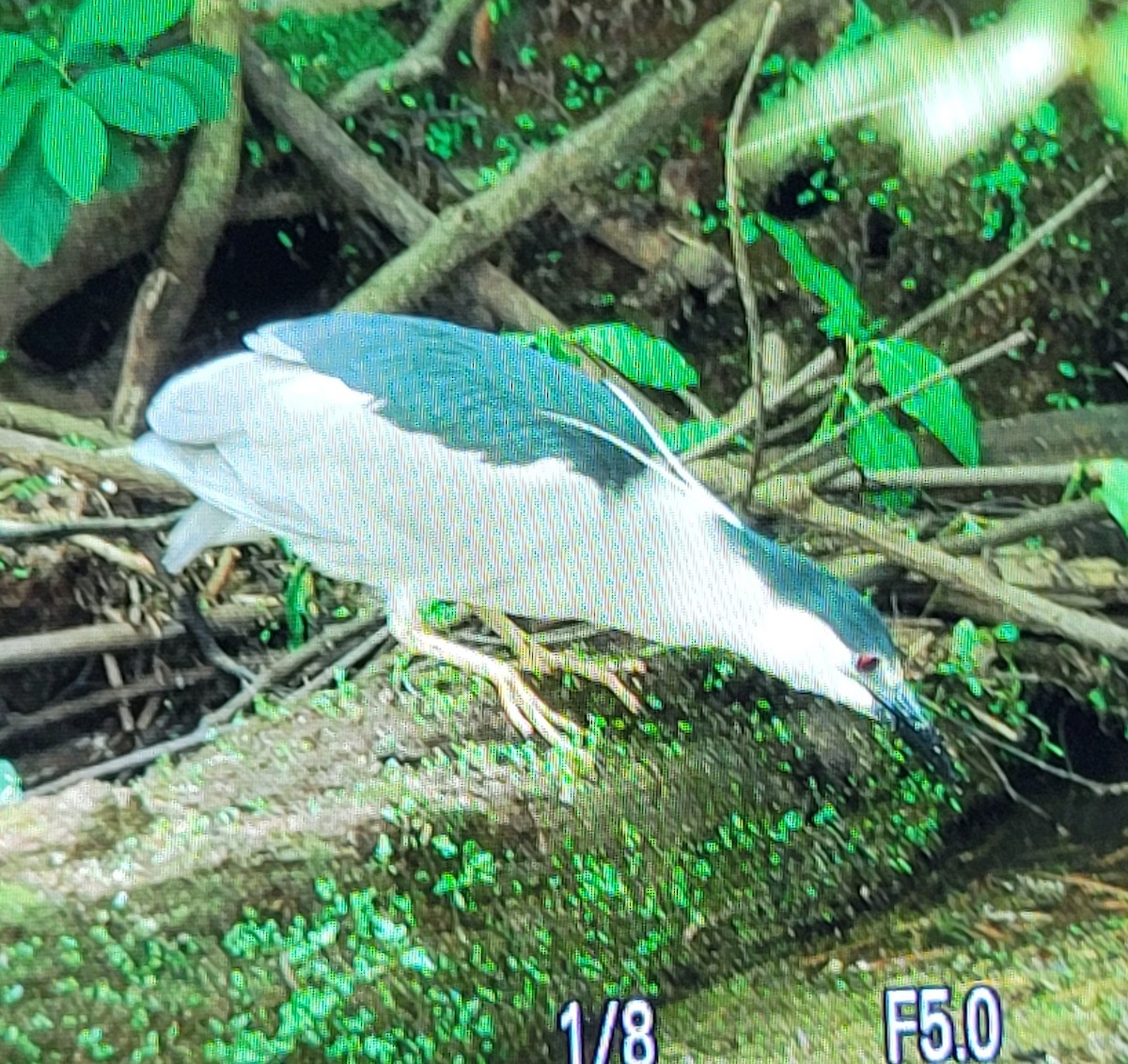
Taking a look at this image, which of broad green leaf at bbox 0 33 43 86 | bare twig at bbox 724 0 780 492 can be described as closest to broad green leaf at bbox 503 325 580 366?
bare twig at bbox 724 0 780 492

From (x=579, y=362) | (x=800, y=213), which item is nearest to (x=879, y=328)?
Result: (x=800, y=213)

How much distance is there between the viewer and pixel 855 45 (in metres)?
0.75

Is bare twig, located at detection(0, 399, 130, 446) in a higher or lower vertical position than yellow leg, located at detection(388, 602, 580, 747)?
higher

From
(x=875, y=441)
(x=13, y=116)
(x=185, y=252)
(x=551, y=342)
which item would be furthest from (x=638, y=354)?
(x=13, y=116)

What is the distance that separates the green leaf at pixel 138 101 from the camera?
2.18 ft

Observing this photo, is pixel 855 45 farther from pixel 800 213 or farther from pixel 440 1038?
pixel 440 1038

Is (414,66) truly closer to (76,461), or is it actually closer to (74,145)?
(74,145)

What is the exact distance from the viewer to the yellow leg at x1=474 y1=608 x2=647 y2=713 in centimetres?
72

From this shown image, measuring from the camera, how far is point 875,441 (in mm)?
749

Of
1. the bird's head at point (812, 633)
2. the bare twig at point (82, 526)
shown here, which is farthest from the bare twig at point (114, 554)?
the bird's head at point (812, 633)

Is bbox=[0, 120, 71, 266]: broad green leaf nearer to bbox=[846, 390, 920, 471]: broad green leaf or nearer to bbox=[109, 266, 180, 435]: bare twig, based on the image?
bbox=[109, 266, 180, 435]: bare twig

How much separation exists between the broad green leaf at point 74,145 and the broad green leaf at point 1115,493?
677 mm

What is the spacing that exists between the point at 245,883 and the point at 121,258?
382mm

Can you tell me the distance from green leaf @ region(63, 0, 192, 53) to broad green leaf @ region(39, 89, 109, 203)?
35 millimetres
